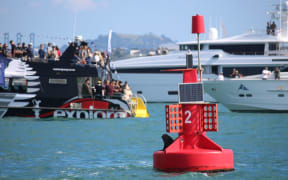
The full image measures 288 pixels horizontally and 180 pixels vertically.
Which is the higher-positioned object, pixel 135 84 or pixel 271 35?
pixel 271 35

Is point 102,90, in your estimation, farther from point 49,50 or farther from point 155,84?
point 155,84

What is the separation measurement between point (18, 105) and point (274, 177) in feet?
54.4

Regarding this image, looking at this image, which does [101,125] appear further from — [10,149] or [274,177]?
[274,177]

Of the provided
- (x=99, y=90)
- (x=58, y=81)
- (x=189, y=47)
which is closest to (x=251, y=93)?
(x=99, y=90)

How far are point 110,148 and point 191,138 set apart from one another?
5.47 metres

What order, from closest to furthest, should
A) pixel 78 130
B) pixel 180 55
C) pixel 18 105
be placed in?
pixel 78 130 → pixel 18 105 → pixel 180 55

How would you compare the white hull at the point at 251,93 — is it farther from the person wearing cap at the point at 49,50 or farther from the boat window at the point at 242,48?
the boat window at the point at 242,48

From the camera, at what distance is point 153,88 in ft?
165

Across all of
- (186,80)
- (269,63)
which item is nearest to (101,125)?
(186,80)

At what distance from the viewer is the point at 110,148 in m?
16.5

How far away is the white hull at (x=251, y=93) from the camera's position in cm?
3166

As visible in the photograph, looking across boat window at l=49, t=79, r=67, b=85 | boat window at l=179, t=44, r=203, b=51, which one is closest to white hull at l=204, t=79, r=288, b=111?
boat window at l=49, t=79, r=67, b=85

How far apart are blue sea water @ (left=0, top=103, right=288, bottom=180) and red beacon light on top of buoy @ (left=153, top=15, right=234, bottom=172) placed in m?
0.19

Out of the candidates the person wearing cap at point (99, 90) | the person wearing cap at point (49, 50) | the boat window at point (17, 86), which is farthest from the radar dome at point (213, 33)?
the boat window at point (17, 86)
